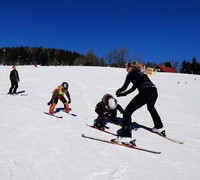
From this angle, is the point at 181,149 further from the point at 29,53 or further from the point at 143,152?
the point at 29,53

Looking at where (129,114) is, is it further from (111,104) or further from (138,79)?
(111,104)

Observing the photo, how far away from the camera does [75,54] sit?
167 metres

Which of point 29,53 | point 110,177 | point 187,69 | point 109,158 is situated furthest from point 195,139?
point 29,53

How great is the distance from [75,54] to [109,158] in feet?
542

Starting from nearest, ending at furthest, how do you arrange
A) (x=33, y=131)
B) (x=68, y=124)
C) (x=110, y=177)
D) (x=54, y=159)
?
(x=110, y=177), (x=54, y=159), (x=33, y=131), (x=68, y=124)

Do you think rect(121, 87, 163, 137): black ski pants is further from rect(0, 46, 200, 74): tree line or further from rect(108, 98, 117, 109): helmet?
rect(0, 46, 200, 74): tree line

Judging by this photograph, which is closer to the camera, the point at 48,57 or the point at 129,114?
the point at 129,114

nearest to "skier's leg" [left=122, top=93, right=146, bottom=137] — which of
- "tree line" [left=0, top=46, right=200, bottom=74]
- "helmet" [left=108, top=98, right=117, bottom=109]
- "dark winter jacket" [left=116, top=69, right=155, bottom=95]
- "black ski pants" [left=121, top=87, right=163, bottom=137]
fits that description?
"black ski pants" [left=121, top=87, right=163, bottom=137]

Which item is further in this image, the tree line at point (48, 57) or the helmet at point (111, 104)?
the tree line at point (48, 57)

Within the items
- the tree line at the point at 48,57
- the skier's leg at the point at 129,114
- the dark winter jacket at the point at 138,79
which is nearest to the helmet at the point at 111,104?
the dark winter jacket at the point at 138,79

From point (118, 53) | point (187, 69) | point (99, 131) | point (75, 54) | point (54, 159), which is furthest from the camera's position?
point (75, 54)

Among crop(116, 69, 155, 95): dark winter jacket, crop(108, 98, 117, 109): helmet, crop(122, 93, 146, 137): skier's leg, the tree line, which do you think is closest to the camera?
crop(122, 93, 146, 137): skier's leg

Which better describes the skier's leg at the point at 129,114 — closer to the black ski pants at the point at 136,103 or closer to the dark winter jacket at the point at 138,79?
the black ski pants at the point at 136,103

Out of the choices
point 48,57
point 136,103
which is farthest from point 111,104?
point 48,57
